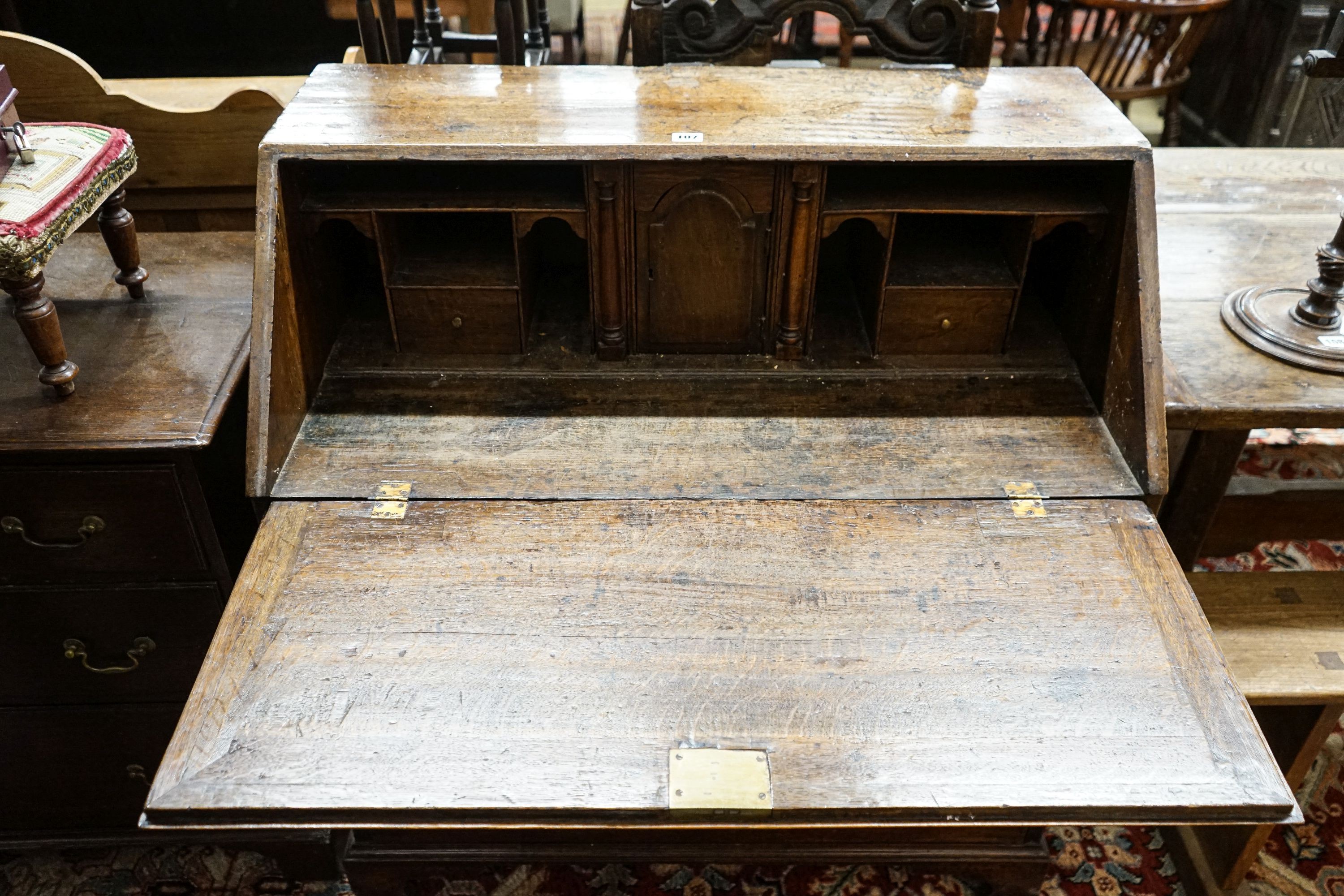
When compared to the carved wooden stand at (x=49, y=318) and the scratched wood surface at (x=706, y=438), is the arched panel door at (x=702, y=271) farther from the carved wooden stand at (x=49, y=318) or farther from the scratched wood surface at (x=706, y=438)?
the carved wooden stand at (x=49, y=318)

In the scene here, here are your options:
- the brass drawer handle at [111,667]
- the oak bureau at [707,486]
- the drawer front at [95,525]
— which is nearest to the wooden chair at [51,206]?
the drawer front at [95,525]

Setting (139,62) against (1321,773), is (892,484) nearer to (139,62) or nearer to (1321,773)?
(1321,773)

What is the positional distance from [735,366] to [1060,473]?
1.69 feet

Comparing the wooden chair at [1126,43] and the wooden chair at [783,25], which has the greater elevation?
the wooden chair at [783,25]

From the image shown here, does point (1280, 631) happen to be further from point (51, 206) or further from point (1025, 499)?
point (51, 206)

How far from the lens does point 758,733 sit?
3.62 ft

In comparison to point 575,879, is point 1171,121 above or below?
above

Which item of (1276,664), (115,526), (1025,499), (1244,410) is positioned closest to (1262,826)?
(1276,664)

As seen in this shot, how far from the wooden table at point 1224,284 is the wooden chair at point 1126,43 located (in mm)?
1410

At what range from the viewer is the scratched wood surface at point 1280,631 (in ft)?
5.47

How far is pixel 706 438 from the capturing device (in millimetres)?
1499

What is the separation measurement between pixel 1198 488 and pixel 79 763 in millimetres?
2036

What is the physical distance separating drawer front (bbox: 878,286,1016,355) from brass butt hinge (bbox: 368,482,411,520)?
0.77m

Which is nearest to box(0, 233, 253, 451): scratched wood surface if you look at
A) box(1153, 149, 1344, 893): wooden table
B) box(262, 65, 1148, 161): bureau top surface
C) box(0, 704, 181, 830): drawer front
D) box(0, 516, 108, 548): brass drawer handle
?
box(0, 516, 108, 548): brass drawer handle
